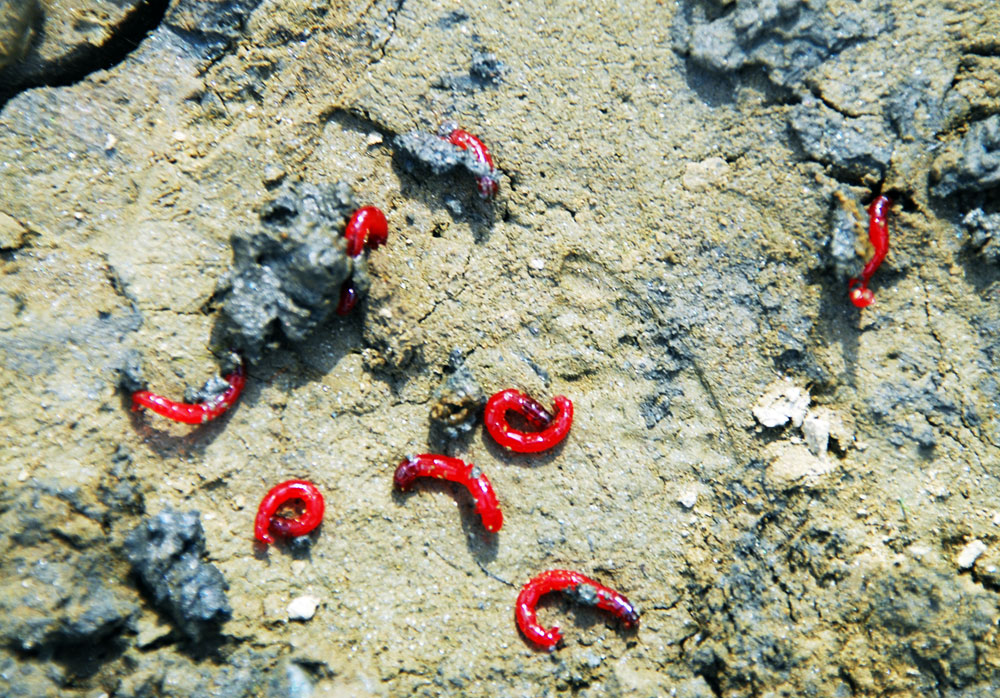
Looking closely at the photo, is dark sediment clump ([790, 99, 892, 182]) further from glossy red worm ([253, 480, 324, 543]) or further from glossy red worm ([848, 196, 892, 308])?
glossy red worm ([253, 480, 324, 543])

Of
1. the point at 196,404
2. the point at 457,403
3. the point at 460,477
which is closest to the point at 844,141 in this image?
the point at 457,403

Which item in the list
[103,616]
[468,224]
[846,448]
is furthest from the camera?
[468,224]

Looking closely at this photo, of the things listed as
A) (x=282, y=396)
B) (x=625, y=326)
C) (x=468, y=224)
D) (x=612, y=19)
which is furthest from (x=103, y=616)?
(x=612, y=19)

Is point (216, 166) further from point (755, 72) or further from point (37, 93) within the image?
point (755, 72)

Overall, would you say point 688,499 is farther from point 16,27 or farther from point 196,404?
point 16,27

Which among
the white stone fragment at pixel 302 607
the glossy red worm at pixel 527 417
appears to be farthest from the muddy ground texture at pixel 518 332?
the glossy red worm at pixel 527 417

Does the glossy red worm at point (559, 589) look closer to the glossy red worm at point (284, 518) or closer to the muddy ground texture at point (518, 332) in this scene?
the muddy ground texture at point (518, 332)
